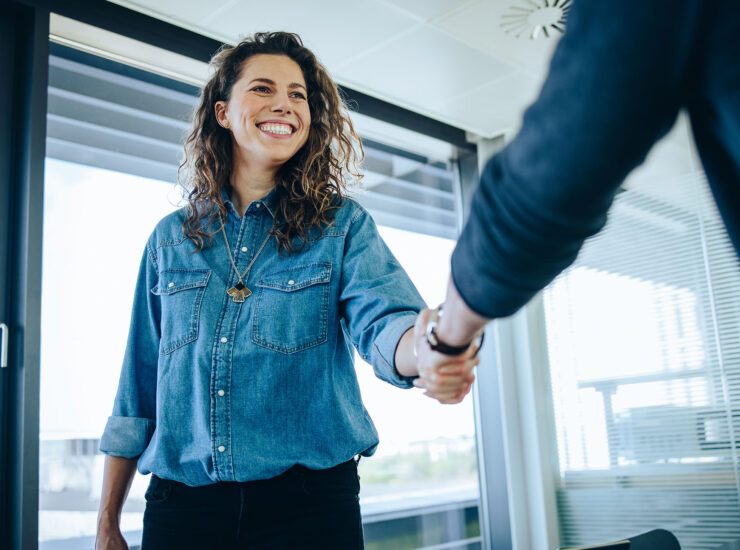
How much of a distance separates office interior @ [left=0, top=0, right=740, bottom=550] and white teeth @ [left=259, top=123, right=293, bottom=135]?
1165 millimetres

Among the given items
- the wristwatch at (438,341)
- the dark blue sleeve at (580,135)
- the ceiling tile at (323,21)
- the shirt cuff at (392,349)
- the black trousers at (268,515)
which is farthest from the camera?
the ceiling tile at (323,21)

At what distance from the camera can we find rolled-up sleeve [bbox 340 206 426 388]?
1048 millimetres

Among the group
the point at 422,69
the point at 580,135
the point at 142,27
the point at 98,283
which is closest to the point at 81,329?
the point at 98,283

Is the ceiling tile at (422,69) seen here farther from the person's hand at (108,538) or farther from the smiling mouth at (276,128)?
the person's hand at (108,538)

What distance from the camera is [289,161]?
1501 millimetres

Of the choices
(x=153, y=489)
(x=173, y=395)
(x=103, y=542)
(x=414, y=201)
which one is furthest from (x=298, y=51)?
(x=414, y=201)

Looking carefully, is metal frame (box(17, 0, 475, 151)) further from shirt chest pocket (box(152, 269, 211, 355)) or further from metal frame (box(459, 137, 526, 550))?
shirt chest pocket (box(152, 269, 211, 355))

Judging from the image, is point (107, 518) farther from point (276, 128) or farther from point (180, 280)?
point (276, 128)

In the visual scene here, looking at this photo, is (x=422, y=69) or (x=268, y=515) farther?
(x=422, y=69)

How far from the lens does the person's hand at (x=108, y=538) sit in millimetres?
1396

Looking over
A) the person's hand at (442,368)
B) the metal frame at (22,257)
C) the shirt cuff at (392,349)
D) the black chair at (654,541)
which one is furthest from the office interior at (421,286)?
the person's hand at (442,368)

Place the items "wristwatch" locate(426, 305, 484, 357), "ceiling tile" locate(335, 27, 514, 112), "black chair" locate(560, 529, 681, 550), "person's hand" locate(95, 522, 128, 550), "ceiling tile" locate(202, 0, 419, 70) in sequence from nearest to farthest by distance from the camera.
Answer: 1. "wristwatch" locate(426, 305, 484, 357)
2. "person's hand" locate(95, 522, 128, 550)
3. "black chair" locate(560, 529, 681, 550)
4. "ceiling tile" locate(202, 0, 419, 70)
5. "ceiling tile" locate(335, 27, 514, 112)

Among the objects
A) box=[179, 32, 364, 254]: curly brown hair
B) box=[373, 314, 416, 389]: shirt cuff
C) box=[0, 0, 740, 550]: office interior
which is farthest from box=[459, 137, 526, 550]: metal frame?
box=[373, 314, 416, 389]: shirt cuff

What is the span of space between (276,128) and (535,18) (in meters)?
1.84
